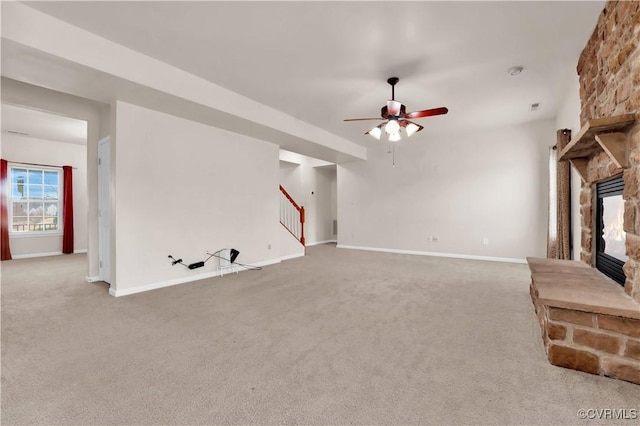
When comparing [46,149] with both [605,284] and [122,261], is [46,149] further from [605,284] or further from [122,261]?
[605,284]

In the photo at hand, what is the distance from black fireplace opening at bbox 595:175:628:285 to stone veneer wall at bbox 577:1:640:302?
0.10 m

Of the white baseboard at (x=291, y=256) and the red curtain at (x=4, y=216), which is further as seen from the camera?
the white baseboard at (x=291, y=256)

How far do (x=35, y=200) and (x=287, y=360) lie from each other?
26.4 ft

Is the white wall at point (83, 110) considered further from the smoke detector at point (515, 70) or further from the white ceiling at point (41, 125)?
the smoke detector at point (515, 70)

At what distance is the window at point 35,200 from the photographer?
6.43 meters

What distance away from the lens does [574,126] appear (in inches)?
146

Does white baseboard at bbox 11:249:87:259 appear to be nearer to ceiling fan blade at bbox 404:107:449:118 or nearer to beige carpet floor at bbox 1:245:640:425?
beige carpet floor at bbox 1:245:640:425

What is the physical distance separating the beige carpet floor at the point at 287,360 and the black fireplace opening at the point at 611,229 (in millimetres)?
774

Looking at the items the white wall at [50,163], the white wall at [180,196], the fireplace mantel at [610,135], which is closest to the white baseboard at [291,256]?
the white wall at [180,196]

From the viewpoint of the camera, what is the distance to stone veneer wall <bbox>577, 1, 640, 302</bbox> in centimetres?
184

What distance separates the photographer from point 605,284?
2.24 metres

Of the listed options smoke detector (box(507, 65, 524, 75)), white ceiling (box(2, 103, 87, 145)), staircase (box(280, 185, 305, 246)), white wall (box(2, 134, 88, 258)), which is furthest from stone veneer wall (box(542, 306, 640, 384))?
white wall (box(2, 134, 88, 258))

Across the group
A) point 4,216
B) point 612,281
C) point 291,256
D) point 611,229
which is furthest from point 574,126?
point 4,216

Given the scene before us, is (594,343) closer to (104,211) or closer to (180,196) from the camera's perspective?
(180,196)
